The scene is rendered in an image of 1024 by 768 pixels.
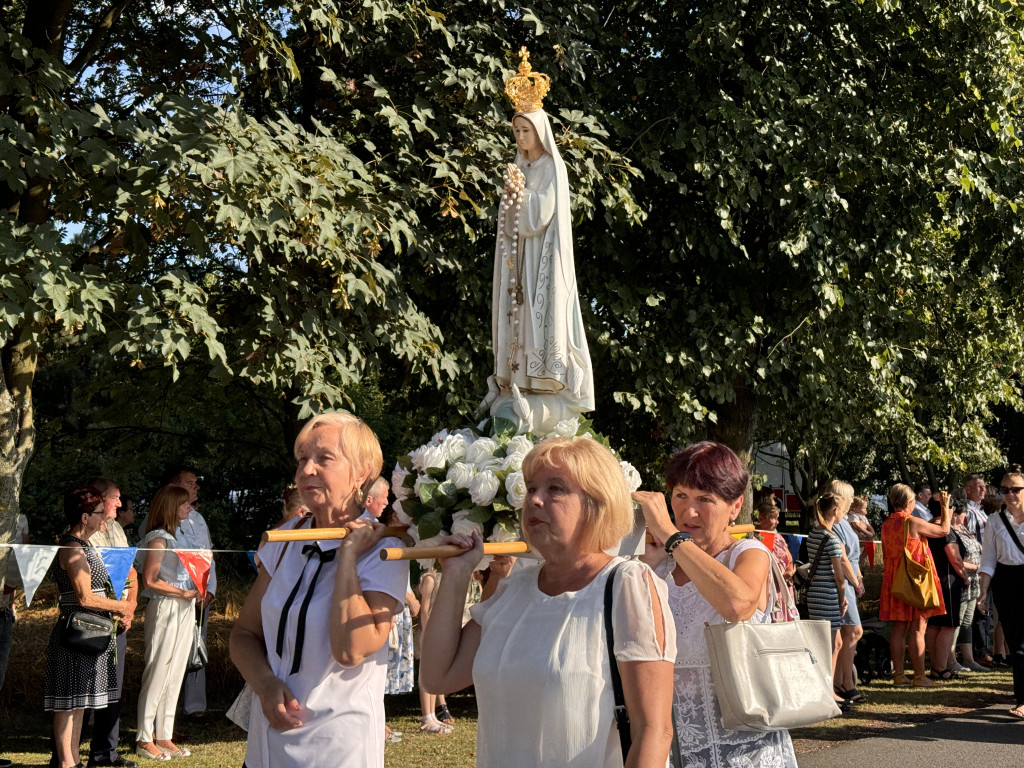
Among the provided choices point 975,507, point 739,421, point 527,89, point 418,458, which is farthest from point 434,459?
point 975,507

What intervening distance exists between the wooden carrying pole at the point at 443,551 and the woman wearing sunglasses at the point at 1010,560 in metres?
8.09

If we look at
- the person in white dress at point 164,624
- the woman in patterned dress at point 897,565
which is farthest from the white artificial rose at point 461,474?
the woman in patterned dress at point 897,565

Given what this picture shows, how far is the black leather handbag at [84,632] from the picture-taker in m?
7.45

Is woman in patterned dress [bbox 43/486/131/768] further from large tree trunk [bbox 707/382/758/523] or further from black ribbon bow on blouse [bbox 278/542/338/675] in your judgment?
large tree trunk [bbox 707/382/758/523]

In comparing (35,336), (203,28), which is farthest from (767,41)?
(35,336)

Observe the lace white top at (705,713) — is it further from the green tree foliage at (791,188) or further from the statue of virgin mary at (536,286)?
the green tree foliage at (791,188)

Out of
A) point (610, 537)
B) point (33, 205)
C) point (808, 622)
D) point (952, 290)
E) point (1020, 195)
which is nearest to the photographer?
point (610, 537)

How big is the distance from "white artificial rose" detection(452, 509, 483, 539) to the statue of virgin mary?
5.25 feet

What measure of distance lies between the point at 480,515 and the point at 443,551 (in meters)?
0.64

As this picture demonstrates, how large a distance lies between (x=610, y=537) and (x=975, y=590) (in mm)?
11897

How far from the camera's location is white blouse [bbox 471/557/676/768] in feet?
8.73

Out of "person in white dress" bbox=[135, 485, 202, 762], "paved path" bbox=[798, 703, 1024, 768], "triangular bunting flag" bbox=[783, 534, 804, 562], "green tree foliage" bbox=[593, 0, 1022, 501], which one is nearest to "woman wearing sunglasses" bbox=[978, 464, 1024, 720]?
"paved path" bbox=[798, 703, 1024, 768]

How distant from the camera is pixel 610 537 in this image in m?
2.82

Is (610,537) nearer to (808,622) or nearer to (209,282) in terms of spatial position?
(808,622)
